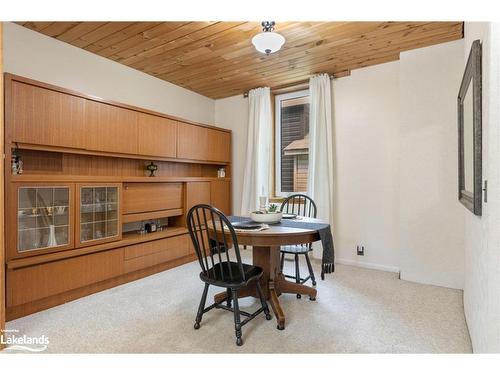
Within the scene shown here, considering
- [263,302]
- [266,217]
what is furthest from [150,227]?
[263,302]

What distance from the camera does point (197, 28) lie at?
259 centimetres

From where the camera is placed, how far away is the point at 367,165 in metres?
3.54

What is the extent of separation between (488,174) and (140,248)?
3.08 m

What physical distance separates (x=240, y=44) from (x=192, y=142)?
1564 millimetres

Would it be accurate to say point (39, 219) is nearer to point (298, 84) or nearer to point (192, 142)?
point (192, 142)

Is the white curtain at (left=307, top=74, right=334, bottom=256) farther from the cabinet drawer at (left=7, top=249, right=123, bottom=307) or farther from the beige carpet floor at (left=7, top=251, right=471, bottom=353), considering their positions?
the cabinet drawer at (left=7, top=249, right=123, bottom=307)

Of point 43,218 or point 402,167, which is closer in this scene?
point 43,218

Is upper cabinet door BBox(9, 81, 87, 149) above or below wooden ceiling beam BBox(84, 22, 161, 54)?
below

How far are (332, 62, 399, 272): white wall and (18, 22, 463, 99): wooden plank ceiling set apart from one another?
0.27 metres

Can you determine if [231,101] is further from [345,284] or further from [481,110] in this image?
[481,110]

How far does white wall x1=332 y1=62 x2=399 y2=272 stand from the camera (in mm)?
3381

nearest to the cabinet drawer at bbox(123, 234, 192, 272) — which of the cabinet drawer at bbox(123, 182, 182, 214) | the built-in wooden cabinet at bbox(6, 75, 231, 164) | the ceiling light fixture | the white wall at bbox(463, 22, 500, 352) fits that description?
the cabinet drawer at bbox(123, 182, 182, 214)

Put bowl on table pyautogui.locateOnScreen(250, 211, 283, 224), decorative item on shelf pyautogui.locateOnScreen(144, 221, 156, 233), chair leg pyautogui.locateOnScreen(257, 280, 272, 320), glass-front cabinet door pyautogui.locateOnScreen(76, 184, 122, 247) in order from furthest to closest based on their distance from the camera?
decorative item on shelf pyautogui.locateOnScreen(144, 221, 156, 233), glass-front cabinet door pyautogui.locateOnScreen(76, 184, 122, 247), bowl on table pyautogui.locateOnScreen(250, 211, 283, 224), chair leg pyautogui.locateOnScreen(257, 280, 272, 320)
